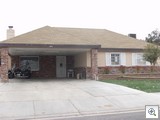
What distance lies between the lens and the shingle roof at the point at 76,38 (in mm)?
23875

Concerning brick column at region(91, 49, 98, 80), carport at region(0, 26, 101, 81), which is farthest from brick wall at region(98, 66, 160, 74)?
brick column at region(91, 49, 98, 80)

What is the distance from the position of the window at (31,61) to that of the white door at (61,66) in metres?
2.07

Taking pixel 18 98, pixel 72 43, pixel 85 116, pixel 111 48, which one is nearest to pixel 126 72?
pixel 111 48

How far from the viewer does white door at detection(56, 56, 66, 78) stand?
32.4m

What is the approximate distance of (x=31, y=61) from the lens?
3206 cm

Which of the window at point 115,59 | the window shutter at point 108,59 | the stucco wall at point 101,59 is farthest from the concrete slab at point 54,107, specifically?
the window at point 115,59

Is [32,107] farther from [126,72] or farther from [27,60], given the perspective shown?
[27,60]

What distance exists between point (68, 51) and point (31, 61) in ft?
22.1

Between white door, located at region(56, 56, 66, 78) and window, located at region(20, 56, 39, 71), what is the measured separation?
6.79 ft

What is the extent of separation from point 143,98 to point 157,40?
45150 millimetres

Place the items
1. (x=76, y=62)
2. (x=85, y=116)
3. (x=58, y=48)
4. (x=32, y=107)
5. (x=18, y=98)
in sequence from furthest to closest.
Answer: (x=76, y=62) < (x=58, y=48) < (x=18, y=98) < (x=32, y=107) < (x=85, y=116)

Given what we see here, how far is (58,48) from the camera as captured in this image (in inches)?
933

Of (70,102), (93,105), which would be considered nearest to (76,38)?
(70,102)

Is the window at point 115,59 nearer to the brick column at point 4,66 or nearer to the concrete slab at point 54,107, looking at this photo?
the brick column at point 4,66
